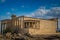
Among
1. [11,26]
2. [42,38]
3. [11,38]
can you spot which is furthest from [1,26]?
[42,38]

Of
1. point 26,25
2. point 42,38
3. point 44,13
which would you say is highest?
point 44,13

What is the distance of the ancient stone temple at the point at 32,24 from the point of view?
12.4 meters

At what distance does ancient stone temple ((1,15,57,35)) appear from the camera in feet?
40.8

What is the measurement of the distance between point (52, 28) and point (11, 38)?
5.28 metres

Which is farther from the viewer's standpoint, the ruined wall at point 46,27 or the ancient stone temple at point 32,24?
the ruined wall at point 46,27

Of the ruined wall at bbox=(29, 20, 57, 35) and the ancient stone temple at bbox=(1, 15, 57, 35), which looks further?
the ruined wall at bbox=(29, 20, 57, 35)

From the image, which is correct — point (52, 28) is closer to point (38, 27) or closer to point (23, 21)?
point (38, 27)

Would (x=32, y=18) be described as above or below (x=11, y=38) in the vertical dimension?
above

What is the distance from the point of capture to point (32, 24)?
12875 millimetres

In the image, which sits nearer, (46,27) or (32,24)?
(32,24)

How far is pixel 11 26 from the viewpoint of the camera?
43.1 feet

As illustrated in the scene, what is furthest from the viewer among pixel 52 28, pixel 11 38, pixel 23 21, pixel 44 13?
pixel 52 28

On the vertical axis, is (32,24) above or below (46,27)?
above

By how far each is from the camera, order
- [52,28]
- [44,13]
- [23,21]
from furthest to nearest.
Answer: [52,28], [23,21], [44,13]
